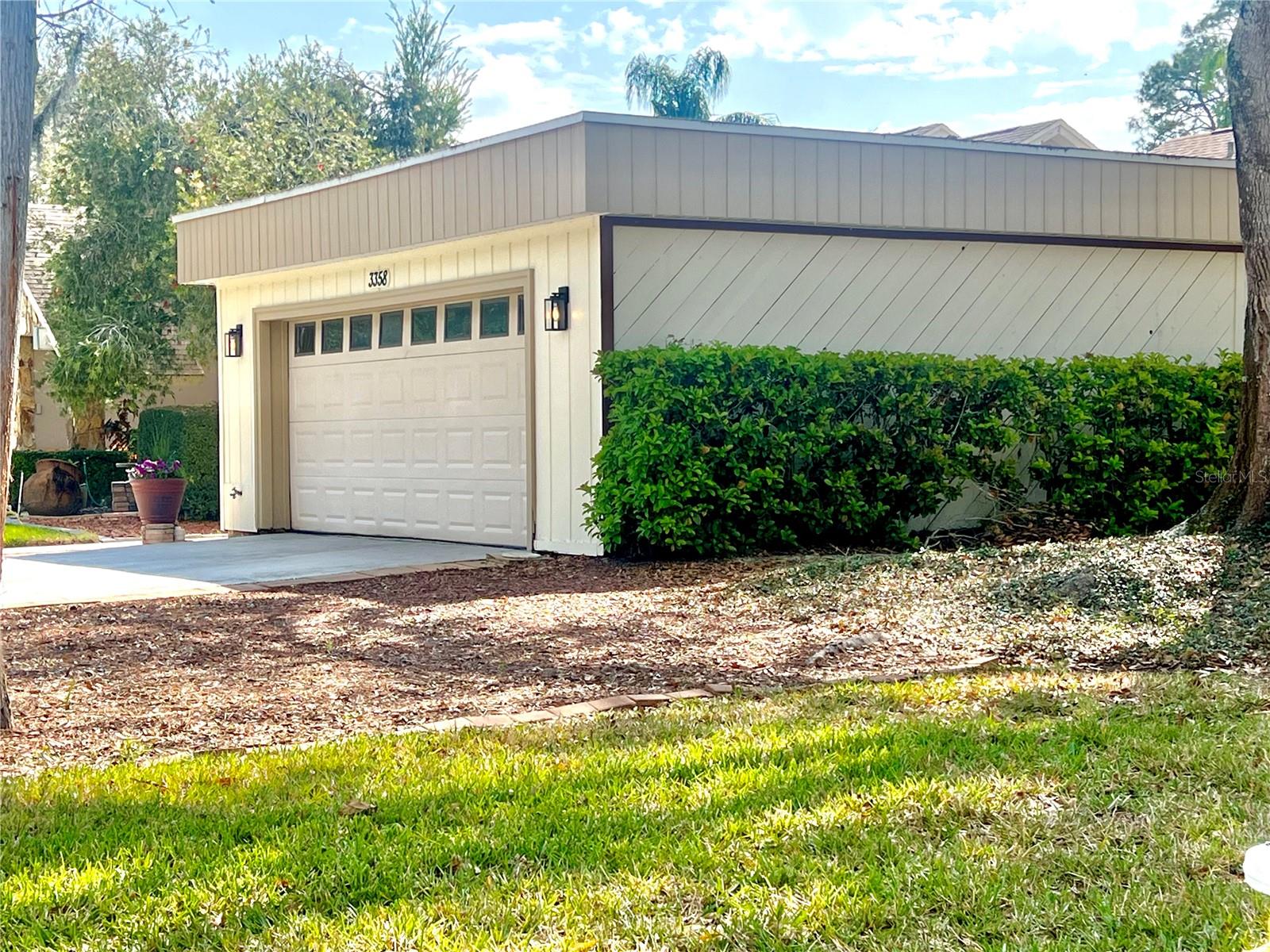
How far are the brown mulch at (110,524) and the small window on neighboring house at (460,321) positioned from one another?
4.93 m

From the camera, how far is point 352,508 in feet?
43.2

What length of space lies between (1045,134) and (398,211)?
10823 millimetres

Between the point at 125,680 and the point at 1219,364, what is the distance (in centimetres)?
1014

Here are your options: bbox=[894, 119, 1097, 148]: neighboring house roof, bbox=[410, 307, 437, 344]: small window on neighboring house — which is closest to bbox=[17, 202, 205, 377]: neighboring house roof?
bbox=[410, 307, 437, 344]: small window on neighboring house

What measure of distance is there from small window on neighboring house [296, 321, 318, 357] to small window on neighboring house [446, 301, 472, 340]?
2194 mm

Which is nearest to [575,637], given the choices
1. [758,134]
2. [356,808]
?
[356,808]

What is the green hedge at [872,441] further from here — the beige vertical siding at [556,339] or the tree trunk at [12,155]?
the tree trunk at [12,155]

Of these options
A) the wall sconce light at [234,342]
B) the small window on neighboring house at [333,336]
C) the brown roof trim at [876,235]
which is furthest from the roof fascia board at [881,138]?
the wall sconce light at [234,342]

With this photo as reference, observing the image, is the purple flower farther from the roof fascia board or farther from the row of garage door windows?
the roof fascia board

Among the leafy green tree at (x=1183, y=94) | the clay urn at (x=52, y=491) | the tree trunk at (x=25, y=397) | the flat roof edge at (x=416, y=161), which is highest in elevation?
the leafy green tree at (x=1183, y=94)

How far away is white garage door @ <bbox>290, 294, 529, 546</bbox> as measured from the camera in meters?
11.5

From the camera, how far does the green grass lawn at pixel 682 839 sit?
9.50ft

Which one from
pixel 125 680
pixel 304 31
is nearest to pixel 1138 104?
pixel 304 31

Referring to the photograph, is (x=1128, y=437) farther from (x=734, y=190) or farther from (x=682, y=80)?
A: (x=682, y=80)
